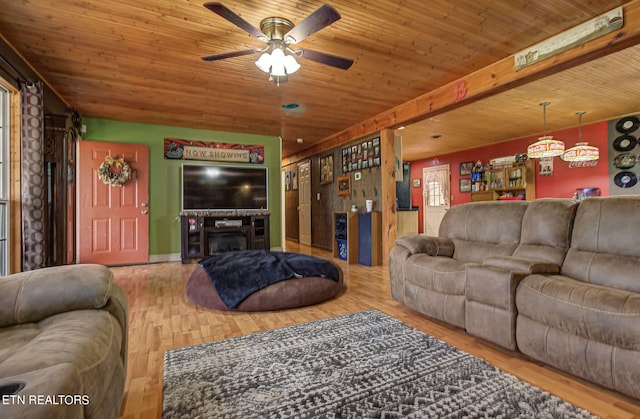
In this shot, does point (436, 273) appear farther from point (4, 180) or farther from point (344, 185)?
point (4, 180)

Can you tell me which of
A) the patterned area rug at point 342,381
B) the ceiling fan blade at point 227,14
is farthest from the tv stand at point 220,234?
the ceiling fan blade at point 227,14

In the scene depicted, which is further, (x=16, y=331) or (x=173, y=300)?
(x=173, y=300)

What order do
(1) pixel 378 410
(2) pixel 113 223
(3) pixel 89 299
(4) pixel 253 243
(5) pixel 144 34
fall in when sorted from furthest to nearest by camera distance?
(4) pixel 253 243 < (2) pixel 113 223 < (5) pixel 144 34 < (1) pixel 378 410 < (3) pixel 89 299

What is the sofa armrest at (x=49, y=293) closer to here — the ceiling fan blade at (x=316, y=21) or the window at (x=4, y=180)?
the ceiling fan blade at (x=316, y=21)

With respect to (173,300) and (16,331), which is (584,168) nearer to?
(173,300)

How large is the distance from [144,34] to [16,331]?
2712 mm

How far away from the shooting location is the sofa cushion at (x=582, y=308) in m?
1.49

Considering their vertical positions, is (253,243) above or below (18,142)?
below

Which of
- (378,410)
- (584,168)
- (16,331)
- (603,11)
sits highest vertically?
(603,11)

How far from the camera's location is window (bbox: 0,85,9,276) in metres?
3.10

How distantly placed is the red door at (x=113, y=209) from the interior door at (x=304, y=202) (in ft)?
11.7

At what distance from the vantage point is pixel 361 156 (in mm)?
5879

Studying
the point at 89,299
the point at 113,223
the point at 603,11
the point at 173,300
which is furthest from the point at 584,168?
the point at 113,223

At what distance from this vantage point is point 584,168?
613cm
